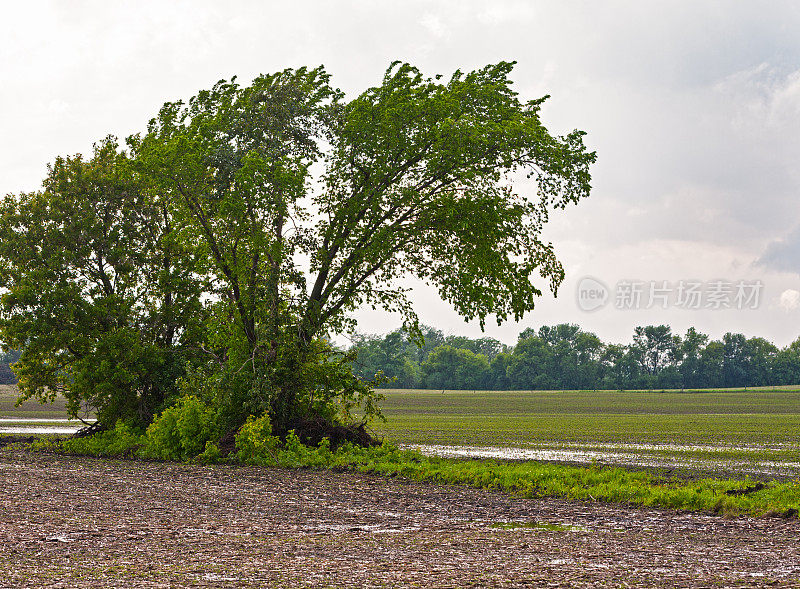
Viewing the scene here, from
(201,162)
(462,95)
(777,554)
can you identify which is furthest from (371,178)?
(777,554)

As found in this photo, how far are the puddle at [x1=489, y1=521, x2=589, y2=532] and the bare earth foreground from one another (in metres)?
0.04

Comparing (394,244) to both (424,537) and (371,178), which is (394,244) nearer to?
(371,178)

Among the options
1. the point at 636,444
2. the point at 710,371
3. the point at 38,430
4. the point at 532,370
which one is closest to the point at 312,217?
the point at 636,444

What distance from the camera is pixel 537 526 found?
13453 millimetres

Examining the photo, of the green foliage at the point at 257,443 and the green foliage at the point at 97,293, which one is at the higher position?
the green foliage at the point at 97,293

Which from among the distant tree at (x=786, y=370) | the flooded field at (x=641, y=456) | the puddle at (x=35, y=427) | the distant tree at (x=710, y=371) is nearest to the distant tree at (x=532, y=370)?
the distant tree at (x=710, y=371)

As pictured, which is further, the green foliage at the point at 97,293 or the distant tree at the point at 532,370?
the distant tree at the point at 532,370

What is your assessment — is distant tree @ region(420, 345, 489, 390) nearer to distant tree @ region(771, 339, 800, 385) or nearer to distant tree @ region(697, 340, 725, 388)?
distant tree @ region(697, 340, 725, 388)

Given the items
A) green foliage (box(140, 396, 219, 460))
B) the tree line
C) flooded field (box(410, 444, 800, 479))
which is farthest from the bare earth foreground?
the tree line

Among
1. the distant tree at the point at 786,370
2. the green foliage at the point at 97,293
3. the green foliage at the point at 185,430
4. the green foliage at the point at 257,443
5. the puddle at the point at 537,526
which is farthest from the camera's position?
the distant tree at the point at 786,370

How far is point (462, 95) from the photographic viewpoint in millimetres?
26156

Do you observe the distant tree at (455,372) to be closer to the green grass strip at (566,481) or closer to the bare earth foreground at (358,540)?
the green grass strip at (566,481)

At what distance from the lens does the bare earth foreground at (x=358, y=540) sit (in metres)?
9.47

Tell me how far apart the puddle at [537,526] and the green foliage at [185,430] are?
14.1 meters
